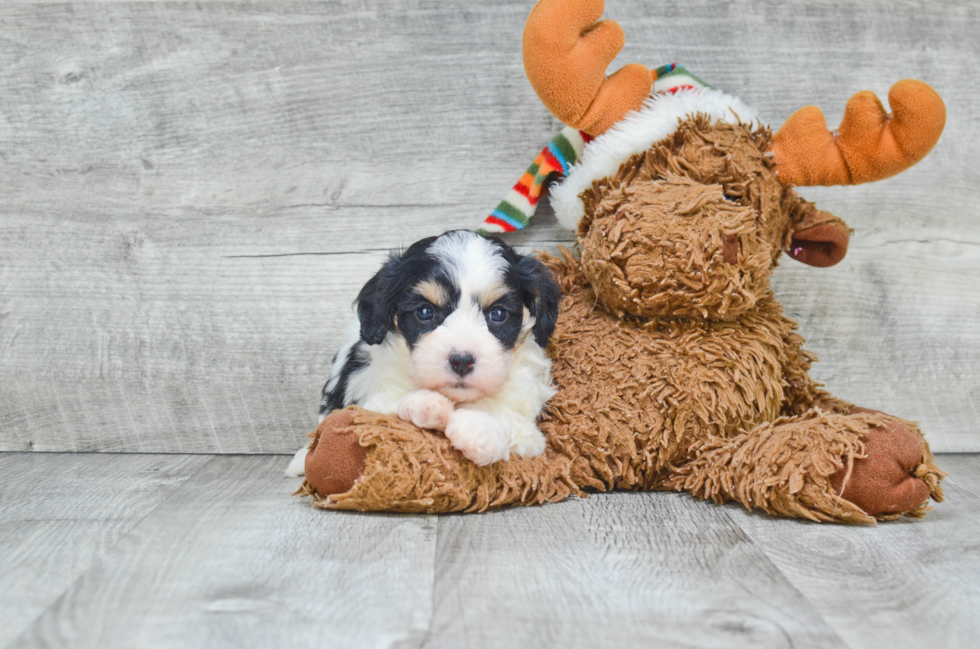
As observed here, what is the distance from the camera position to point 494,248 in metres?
1.85

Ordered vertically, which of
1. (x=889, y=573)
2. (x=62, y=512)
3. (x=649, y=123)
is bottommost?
(x=889, y=573)

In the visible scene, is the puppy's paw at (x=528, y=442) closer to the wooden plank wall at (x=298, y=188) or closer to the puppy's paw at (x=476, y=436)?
the puppy's paw at (x=476, y=436)

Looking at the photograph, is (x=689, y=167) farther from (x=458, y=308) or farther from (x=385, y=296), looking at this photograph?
(x=385, y=296)

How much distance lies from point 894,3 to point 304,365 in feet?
7.19

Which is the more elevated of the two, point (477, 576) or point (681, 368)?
point (681, 368)

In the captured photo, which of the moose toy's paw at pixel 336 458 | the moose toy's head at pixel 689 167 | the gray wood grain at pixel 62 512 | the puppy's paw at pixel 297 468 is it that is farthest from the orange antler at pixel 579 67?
the gray wood grain at pixel 62 512

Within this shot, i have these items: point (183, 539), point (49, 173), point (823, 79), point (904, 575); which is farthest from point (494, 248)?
point (49, 173)

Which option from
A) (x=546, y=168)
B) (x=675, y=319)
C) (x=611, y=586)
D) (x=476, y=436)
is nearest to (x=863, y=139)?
(x=675, y=319)

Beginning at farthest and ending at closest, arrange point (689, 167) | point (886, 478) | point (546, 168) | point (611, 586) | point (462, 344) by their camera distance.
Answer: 1. point (546, 168)
2. point (689, 167)
3. point (462, 344)
4. point (886, 478)
5. point (611, 586)

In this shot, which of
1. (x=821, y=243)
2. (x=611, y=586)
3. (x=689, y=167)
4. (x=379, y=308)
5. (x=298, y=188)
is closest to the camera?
(x=611, y=586)

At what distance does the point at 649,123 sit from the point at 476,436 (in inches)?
36.3

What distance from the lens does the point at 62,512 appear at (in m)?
1.75

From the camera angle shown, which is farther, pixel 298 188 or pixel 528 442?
pixel 298 188

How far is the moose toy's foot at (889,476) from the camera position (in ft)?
5.23
